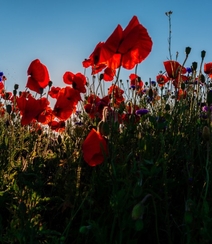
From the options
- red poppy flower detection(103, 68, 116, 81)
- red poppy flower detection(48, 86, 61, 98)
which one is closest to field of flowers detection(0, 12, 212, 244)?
red poppy flower detection(103, 68, 116, 81)

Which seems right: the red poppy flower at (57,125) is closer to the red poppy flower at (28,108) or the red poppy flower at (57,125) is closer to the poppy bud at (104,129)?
the red poppy flower at (28,108)

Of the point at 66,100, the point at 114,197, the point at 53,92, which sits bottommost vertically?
the point at 114,197

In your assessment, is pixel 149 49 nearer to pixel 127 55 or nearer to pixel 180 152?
pixel 127 55

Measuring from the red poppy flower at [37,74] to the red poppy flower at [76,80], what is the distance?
0.27 m

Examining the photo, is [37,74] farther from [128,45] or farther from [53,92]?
[128,45]

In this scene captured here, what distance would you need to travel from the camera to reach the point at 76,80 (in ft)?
10.4

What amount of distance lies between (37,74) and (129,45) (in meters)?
1.02

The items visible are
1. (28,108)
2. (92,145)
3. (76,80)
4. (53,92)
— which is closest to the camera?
(92,145)

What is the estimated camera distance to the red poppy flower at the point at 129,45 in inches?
84.3

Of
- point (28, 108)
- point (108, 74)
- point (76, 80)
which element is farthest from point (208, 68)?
point (28, 108)

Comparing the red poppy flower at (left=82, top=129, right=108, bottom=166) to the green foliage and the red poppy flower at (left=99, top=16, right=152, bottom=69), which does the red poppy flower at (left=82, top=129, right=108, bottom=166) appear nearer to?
the green foliage

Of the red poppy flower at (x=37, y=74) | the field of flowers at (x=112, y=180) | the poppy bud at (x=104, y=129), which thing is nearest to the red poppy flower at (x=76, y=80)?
the field of flowers at (x=112, y=180)

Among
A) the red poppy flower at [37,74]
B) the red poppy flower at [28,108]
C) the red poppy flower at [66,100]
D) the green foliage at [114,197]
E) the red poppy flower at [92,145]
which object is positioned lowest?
the green foliage at [114,197]

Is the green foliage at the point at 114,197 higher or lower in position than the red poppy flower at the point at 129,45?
lower
